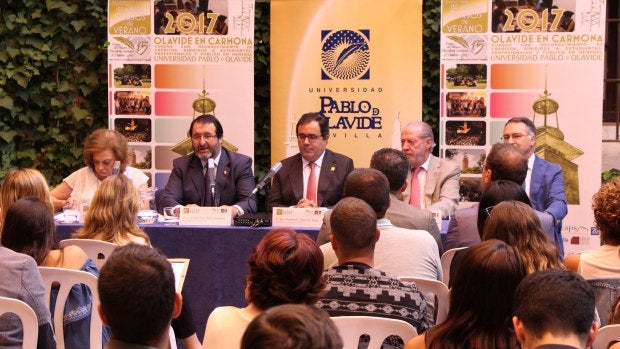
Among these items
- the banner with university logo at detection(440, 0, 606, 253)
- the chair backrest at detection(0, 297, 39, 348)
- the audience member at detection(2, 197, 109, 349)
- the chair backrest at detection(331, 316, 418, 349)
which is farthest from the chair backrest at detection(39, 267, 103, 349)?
the banner with university logo at detection(440, 0, 606, 253)

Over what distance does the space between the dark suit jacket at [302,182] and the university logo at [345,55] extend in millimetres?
865

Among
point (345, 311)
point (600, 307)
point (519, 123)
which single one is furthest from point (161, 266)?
point (519, 123)

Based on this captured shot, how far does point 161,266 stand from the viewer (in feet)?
6.77

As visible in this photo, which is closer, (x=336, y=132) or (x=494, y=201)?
(x=494, y=201)

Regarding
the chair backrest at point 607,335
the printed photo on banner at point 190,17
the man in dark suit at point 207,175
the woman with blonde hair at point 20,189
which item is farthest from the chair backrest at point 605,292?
the printed photo on banner at point 190,17

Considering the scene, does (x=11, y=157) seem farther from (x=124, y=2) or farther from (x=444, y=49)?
(x=444, y=49)

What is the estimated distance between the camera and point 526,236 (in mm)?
3244

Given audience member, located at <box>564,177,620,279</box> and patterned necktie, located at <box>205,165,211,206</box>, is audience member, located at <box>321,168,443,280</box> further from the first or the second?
patterned necktie, located at <box>205,165,211,206</box>

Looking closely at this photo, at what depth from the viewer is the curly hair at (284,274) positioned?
101 inches

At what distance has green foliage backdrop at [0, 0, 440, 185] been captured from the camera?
299 inches

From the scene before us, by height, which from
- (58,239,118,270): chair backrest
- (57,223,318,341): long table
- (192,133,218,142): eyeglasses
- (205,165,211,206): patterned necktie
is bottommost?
(57,223,318,341): long table

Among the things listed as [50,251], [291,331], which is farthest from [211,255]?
[291,331]

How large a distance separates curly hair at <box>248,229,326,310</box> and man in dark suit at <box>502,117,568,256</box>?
11.1 feet

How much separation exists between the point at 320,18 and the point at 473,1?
1.15 metres
